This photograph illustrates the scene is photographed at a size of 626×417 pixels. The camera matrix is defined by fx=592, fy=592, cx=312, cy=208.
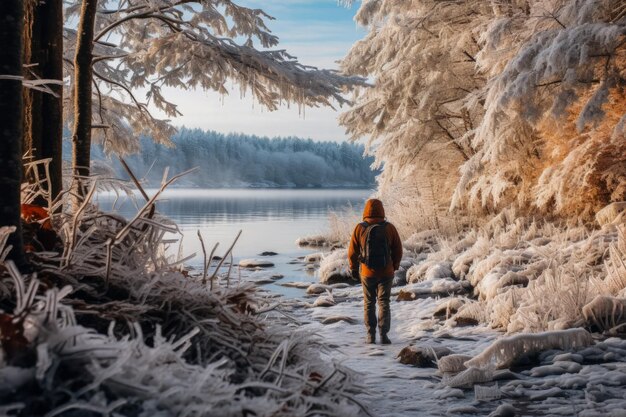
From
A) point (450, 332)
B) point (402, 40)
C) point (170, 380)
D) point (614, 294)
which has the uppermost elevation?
point (402, 40)

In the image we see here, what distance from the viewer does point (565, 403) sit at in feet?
14.3

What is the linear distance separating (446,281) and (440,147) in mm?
5990

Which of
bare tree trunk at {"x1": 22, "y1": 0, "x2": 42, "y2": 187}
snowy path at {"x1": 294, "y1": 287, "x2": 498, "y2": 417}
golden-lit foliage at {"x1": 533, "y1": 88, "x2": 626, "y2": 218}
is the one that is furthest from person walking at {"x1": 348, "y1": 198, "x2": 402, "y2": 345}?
bare tree trunk at {"x1": 22, "y1": 0, "x2": 42, "y2": 187}

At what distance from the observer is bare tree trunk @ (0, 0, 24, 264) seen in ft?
7.08

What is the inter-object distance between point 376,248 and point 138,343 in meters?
5.93

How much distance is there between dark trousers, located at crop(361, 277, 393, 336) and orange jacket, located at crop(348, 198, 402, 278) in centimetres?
9

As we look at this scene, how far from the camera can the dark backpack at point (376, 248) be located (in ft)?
24.6

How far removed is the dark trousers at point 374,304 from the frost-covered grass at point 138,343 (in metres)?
4.46

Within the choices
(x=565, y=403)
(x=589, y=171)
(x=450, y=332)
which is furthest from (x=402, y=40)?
(x=565, y=403)

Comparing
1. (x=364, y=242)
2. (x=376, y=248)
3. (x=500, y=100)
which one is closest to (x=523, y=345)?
(x=376, y=248)

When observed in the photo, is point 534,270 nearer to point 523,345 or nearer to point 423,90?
point 523,345

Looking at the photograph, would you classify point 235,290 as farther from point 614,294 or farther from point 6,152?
point 614,294

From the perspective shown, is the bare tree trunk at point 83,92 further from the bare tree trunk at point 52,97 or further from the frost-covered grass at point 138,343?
the frost-covered grass at point 138,343

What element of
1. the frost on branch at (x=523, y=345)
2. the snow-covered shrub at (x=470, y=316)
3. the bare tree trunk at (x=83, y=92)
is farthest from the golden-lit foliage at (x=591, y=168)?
the bare tree trunk at (x=83, y=92)
